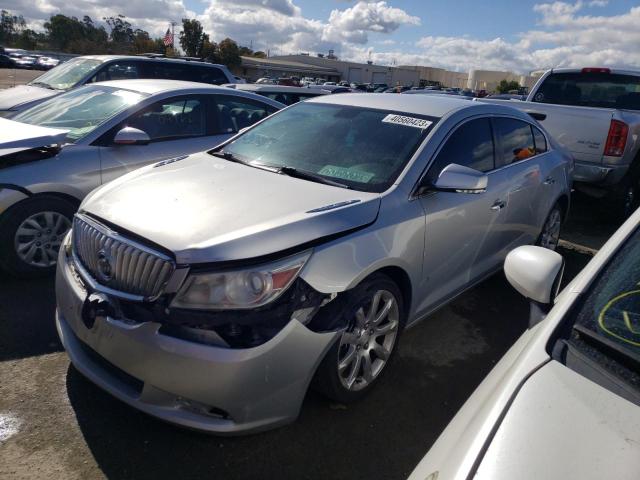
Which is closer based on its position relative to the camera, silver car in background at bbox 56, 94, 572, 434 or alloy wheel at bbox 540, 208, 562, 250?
silver car in background at bbox 56, 94, 572, 434

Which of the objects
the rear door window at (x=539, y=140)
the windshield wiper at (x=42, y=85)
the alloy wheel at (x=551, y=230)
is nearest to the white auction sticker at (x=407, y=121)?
the rear door window at (x=539, y=140)

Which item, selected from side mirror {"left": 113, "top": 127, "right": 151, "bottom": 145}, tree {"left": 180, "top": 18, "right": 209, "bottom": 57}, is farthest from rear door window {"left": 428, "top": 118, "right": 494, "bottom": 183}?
tree {"left": 180, "top": 18, "right": 209, "bottom": 57}

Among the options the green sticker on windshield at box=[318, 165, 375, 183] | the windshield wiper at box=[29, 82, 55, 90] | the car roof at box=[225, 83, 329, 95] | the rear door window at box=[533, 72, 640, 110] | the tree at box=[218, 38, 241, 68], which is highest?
the tree at box=[218, 38, 241, 68]

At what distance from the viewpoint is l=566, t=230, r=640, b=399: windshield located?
1.47m

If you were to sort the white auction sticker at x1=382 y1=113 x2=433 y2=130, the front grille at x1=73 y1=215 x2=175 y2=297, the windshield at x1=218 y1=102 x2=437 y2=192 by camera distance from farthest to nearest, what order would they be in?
the white auction sticker at x1=382 y1=113 x2=433 y2=130 < the windshield at x1=218 y1=102 x2=437 y2=192 < the front grille at x1=73 y1=215 x2=175 y2=297

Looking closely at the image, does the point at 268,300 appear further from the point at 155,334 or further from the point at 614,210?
the point at 614,210

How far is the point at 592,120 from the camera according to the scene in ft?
19.7

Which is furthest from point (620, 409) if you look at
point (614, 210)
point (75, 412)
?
point (614, 210)

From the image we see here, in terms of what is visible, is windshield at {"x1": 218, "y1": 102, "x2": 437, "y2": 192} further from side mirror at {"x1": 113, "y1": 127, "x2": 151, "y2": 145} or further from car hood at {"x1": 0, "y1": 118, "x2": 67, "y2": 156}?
car hood at {"x1": 0, "y1": 118, "x2": 67, "y2": 156}

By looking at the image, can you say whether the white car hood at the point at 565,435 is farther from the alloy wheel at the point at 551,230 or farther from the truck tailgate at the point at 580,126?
the truck tailgate at the point at 580,126

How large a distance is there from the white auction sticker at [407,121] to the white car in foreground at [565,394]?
1593 mm

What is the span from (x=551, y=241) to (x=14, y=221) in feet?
16.4

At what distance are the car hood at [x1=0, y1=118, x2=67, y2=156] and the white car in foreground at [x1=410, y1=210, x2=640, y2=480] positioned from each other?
12.4ft

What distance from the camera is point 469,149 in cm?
353
